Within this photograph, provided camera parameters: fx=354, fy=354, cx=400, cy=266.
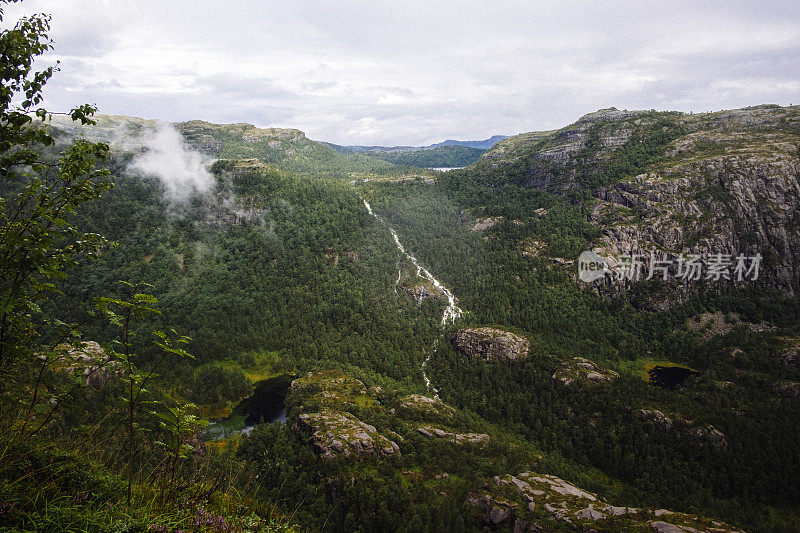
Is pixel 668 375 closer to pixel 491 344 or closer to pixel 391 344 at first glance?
pixel 491 344

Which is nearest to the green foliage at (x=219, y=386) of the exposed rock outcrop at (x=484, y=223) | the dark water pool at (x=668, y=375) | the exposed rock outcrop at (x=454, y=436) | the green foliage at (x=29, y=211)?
the exposed rock outcrop at (x=454, y=436)

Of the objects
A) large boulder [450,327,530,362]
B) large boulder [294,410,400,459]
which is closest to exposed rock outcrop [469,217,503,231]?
large boulder [450,327,530,362]

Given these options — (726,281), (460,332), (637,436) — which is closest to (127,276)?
(460,332)

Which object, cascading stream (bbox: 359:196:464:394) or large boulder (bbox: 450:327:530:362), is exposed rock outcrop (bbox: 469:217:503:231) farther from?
large boulder (bbox: 450:327:530:362)

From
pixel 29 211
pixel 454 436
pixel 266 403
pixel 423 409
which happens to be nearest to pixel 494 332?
pixel 423 409

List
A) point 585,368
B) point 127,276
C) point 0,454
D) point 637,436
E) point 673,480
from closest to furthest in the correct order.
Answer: point 0,454
point 673,480
point 637,436
point 585,368
point 127,276

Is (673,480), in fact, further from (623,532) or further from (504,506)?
(504,506)
